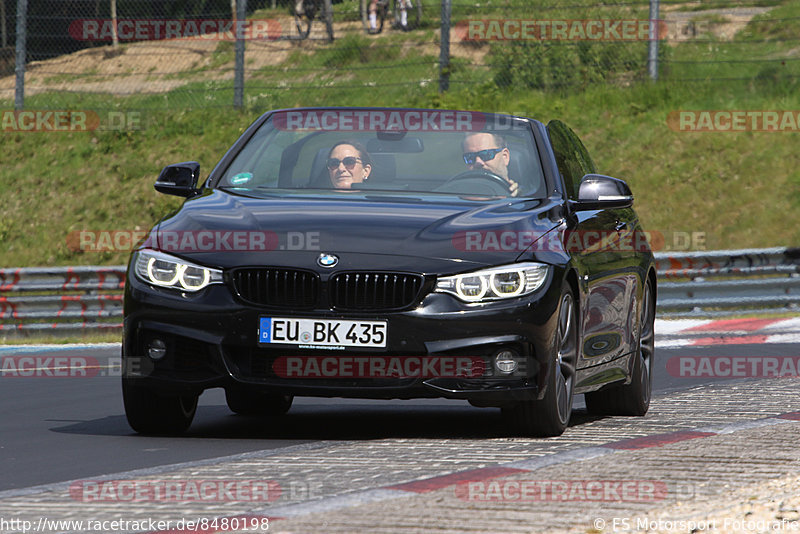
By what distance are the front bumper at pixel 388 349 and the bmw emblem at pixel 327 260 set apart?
7.7 inches

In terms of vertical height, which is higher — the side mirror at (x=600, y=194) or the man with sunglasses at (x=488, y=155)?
the man with sunglasses at (x=488, y=155)

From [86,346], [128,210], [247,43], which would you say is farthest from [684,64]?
[86,346]

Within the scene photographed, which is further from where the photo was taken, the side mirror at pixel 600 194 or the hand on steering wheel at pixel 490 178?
the hand on steering wheel at pixel 490 178

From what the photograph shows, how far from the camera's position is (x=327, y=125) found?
26.7ft

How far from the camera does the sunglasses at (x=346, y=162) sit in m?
7.69

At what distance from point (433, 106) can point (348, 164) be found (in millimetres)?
14008

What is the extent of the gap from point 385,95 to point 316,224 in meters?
16.6

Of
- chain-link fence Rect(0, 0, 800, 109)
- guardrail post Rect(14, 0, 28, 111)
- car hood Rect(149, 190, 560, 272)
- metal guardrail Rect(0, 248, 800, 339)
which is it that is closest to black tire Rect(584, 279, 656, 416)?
car hood Rect(149, 190, 560, 272)

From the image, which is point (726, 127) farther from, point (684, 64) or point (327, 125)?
point (327, 125)
